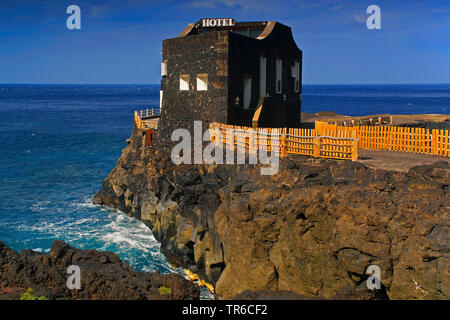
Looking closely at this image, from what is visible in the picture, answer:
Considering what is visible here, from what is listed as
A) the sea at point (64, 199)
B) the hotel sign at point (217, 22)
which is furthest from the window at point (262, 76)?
the sea at point (64, 199)

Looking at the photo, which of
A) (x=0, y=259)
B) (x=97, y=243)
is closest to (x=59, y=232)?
(x=97, y=243)

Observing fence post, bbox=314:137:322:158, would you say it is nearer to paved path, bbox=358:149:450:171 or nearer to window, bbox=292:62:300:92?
paved path, bbox=358:149:450:171

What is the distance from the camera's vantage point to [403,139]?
939 inches

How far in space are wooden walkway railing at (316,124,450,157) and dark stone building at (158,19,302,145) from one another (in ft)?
20.8

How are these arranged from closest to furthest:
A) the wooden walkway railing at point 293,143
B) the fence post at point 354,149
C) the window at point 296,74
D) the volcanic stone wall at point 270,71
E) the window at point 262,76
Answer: the fence post at point 354,149, the wooden walkway railing at point 293,143, the volcanic stone wall at point 270,71, the window at point 262,76, the window at point 296,74

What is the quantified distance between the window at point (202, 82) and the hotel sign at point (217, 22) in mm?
6918

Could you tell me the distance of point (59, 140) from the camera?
234 feet

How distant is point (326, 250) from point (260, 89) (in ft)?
53.7

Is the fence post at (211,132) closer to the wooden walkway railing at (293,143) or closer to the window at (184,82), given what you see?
the wooden walkway railing at (293,143)

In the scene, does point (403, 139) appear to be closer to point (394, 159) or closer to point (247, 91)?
point (394, 159)

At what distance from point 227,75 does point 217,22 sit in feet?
27.3

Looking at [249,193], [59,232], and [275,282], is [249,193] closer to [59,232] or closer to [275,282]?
[275,282]

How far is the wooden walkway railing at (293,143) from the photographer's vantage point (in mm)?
20538

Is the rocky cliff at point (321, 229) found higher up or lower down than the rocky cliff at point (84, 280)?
higher up
